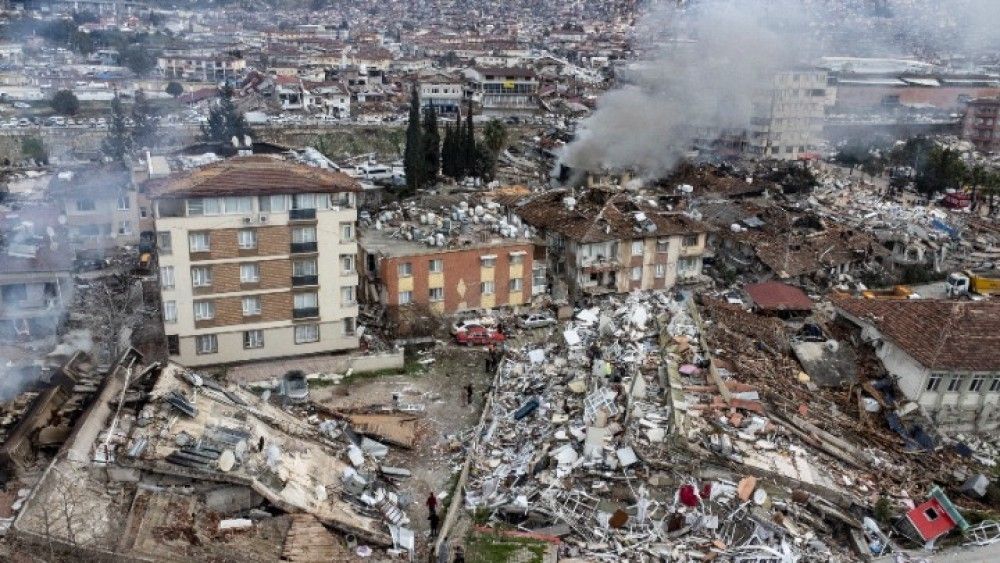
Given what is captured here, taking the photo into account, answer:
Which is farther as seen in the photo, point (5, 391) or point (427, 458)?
point (427, 458)

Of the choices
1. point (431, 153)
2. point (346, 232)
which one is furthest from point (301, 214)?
point (431, 153)

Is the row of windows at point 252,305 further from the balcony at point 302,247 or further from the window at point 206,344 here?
the balcony at point 302,247

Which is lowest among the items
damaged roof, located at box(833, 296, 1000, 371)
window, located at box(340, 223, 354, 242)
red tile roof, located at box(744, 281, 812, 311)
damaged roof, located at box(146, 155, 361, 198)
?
red tile roof, located at box(744, 281, 812, 311)

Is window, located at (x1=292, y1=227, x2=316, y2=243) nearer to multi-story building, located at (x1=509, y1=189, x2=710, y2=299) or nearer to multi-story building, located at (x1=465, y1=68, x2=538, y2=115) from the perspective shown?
multi-story building, located at (x1=509, y1=189, x2=710, y2=299)

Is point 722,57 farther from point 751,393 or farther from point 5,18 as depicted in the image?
point 5,18

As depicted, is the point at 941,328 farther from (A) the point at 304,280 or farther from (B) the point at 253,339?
(B) the point at 253,339

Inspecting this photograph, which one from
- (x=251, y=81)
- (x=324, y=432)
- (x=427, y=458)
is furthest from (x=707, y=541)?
(x=251, y=81)

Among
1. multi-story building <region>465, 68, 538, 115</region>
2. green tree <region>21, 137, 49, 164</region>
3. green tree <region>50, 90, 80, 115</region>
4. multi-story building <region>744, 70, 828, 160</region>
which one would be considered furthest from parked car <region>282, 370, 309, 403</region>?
multi-story building <region>465, 68, 538, 115</region>
